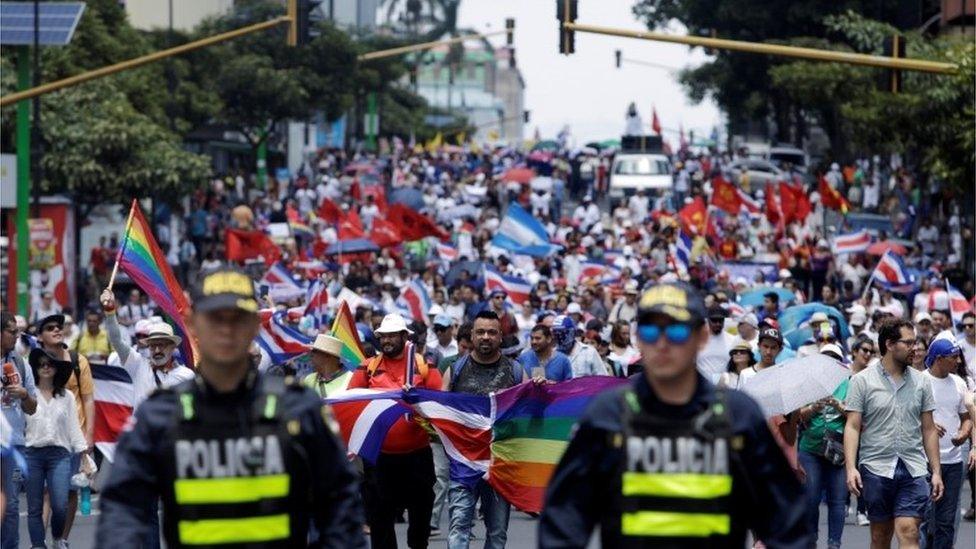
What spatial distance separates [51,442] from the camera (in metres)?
13.8

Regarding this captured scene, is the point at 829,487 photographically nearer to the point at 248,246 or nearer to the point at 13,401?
the point at 13,401

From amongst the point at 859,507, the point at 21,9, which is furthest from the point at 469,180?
the point at 859,507

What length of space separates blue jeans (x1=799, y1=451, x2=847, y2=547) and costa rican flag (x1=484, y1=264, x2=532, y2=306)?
14.7m

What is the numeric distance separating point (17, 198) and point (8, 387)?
1863 cm

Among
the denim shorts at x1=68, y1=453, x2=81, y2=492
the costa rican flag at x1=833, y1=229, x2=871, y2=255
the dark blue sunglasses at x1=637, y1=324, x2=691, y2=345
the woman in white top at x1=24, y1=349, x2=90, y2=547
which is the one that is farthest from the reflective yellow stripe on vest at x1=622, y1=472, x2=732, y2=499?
the costa rican flag at x1=833, y1=229, x2=871, y2=255

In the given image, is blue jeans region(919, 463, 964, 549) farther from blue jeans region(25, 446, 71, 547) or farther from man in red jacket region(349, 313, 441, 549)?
blue jeans region(25, 446, 71, 547)

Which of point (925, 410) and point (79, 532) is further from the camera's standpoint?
point (79, 532)

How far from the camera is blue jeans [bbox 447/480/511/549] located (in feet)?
42.6

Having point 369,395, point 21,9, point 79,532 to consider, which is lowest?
point 79,532

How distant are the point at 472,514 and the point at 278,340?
633 centimetres

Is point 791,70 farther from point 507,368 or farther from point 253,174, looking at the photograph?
point 507,368

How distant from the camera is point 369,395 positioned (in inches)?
520

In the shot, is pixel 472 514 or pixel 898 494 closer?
pixel 898 494

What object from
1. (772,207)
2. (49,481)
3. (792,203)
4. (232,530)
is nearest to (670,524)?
(232,530)
